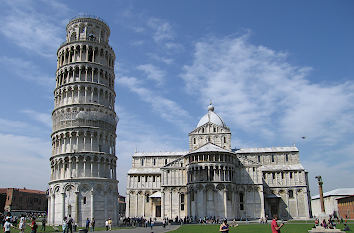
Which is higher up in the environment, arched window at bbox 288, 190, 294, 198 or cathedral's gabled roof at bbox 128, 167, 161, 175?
cathedral's gabled roof at bbox 128, 167, 161, 175

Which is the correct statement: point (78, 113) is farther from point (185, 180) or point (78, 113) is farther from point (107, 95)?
point (185, 180)

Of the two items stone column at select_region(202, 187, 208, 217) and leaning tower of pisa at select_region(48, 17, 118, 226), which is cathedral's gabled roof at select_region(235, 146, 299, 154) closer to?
stone column at select_region(202, 187, 208, 217)

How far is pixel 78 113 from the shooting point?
47.2 m

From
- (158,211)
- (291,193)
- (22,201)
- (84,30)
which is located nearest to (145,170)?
(158,211)

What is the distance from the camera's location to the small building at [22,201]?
272 ft

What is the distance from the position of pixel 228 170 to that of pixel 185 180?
33.1 ft

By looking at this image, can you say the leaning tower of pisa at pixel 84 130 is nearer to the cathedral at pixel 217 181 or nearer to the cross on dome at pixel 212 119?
the cathedral at pixel 217 181

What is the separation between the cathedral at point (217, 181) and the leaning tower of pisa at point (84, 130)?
64.3ft

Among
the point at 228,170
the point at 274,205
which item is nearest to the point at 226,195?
the point at 228,170

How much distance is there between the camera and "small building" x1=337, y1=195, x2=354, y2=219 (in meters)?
67.4

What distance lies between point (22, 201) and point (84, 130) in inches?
2086

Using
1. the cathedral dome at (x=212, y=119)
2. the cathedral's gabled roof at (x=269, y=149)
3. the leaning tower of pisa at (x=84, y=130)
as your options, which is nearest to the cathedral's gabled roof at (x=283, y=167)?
the cathedral's gabled roof at (x=269, y=149)

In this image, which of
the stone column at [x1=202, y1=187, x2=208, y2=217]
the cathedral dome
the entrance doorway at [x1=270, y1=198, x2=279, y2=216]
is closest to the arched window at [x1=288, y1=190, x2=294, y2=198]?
the entrance doorway at [x1=270, y1=198, x2=279, y2=216]

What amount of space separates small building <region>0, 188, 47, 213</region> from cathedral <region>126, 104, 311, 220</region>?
→ 30.1 meters
